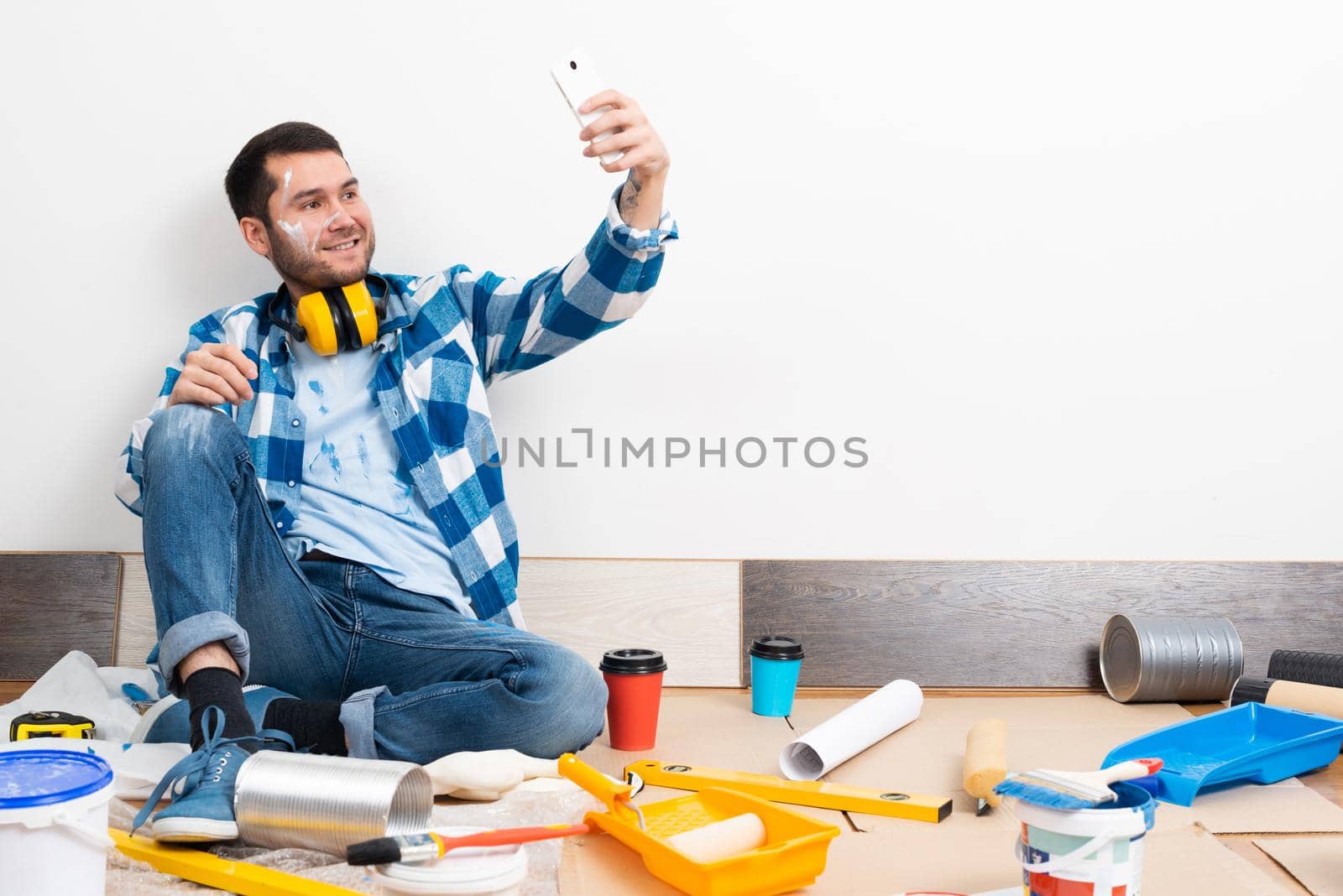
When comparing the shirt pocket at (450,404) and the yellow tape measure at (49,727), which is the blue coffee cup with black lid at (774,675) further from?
the yellow tape measure at (49,727)

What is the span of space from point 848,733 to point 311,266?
1048 mm

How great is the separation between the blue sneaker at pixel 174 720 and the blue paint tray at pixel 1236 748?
1.06 meters

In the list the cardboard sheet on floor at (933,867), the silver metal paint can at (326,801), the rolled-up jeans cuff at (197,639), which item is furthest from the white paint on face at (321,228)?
the cardboard sheet on floor at (933,867)

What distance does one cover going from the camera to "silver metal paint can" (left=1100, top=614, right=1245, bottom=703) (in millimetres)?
1850

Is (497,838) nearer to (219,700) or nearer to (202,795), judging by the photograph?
(202,795)

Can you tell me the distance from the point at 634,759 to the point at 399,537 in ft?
1.54

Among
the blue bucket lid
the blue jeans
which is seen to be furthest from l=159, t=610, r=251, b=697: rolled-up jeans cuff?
the blue bucket lid

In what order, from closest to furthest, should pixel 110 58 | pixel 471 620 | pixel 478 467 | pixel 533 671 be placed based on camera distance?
1. pixel 533 671
2. pixel 471 620
3. pixel 478 467
4. pixel 110 58

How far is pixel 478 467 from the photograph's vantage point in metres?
1.75

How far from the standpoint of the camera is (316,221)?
5.64 ft

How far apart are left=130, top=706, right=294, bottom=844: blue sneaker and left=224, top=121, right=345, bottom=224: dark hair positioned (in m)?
0.88

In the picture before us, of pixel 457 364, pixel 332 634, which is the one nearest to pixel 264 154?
pixel 457 364

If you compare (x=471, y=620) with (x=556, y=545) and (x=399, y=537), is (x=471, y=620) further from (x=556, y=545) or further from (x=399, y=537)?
(x=556, y=545)

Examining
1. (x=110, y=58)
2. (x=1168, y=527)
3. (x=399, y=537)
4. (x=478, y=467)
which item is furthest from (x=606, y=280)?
(x=1168, y=527)
